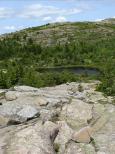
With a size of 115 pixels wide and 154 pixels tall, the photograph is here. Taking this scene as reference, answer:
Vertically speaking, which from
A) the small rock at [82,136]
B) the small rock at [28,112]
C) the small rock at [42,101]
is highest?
the small rock at [28,112]

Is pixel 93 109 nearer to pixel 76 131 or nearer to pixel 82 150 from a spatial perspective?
pixel 76 131

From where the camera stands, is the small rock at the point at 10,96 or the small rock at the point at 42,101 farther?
the small rock at the point at 10,96

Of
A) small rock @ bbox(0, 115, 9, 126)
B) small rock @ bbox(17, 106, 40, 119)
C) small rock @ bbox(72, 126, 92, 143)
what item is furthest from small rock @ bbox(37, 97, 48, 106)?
small rock @ bbox(72, 126, 92, 143)

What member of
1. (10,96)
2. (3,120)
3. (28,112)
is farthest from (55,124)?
(10,96)

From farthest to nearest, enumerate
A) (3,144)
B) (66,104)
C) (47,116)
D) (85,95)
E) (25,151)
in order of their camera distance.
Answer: (85,95), (66,104), (47,116), (3,144), (25,151)

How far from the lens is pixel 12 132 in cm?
3531

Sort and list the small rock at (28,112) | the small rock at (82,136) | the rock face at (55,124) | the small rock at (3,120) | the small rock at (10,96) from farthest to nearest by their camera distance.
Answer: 1. the small rock at (10,96)
2. the small rock at (3,120)
3. the small rock at (28,112)
4. the small rock at (82,136)
5. the rock face at (55,124)

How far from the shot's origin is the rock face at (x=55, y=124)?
3312cm

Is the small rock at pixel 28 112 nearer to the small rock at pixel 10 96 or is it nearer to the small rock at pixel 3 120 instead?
the small rock at pixel 3 120

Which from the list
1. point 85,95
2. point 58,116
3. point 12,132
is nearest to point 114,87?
point 85,95

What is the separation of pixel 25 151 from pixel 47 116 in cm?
1126

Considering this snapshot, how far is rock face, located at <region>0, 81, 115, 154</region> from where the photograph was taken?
33125 mm

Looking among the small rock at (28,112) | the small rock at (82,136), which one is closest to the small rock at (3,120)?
the small rock at (28,112)

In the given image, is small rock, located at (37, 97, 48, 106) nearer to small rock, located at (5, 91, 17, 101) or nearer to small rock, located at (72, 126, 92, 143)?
small rock, located at (5, 91, 17, 101)
